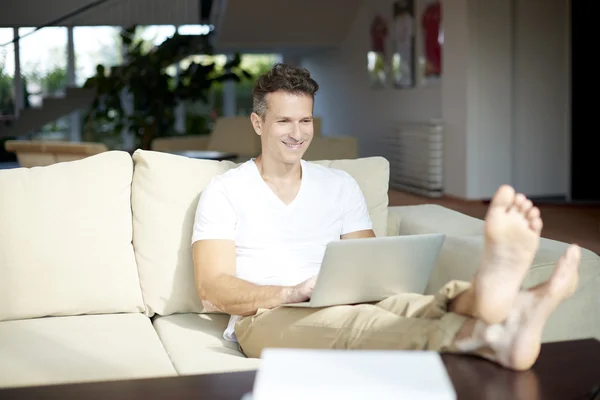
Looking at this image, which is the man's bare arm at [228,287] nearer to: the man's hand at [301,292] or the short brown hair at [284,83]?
the man's hand at [301,292]

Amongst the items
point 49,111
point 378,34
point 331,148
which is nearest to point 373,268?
point 331,148

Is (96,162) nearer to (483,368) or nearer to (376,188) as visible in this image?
(376,188)

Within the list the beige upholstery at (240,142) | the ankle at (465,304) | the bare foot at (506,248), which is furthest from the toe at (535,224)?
the beige upholstery at (240,142)

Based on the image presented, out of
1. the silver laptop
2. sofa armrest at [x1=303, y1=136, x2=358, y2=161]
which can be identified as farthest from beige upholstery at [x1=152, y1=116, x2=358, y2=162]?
the silver laptop

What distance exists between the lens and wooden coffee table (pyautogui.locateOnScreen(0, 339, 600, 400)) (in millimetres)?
1169

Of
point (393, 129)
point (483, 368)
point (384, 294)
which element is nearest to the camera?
point (483, 368)

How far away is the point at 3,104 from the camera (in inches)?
421

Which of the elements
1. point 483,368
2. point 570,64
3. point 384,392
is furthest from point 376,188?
point 570,64

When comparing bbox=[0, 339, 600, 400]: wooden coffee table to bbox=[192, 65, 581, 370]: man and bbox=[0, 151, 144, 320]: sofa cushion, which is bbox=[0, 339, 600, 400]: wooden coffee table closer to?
bbox=[192, 65, 581, 370]: man

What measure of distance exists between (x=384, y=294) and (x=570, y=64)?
565 centimetres

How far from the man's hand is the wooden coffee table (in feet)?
1.83

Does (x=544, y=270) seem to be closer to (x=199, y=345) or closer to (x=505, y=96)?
(x=199, y=345)

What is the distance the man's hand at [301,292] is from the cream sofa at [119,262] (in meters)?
0.18

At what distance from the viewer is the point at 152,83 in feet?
30.8
